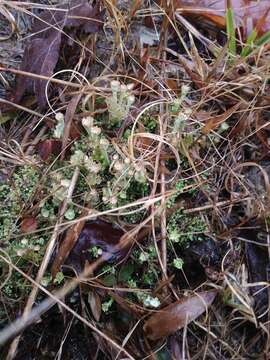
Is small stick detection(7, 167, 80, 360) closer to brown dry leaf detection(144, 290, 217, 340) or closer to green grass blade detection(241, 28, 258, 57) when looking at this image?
brown dry leaf detection(144, 290, 217, 340)

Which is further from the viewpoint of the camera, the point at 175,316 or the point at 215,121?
the point at 215,121

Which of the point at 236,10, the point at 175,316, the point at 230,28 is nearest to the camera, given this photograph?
the point at 175,316

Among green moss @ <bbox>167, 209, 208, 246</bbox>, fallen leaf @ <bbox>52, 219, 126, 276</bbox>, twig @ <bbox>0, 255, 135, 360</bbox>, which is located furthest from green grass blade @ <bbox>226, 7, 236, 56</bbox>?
twig @ <bbox>0, 255, 135, 360</bbox>

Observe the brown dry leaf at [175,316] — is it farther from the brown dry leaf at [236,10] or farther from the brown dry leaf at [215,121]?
the brown dry leaf at [236,10]

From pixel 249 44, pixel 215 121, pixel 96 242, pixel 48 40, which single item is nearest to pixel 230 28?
pixel 249 44

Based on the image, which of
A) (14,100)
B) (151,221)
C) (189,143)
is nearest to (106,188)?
(151,221)

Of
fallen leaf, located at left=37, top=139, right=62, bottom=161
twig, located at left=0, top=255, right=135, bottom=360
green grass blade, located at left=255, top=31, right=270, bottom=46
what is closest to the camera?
twig, located at left=0, top=255, right=135, bottom=360

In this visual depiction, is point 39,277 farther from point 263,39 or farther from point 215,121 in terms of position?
point 263,39
